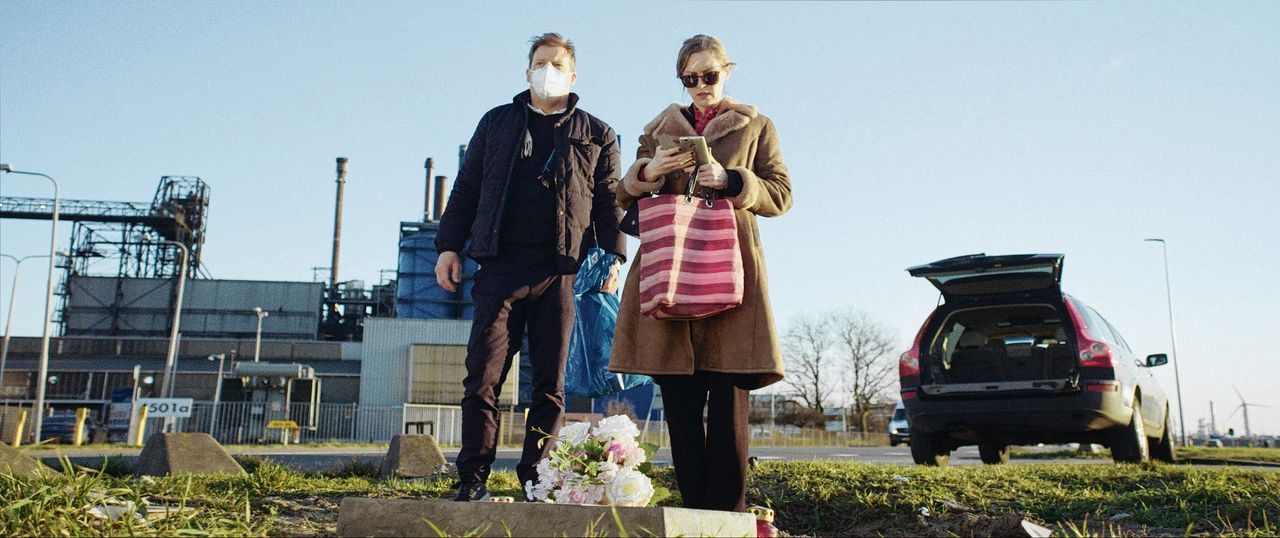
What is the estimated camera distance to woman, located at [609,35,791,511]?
2887mm

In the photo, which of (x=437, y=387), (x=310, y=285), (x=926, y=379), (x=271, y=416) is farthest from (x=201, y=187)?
(x=926, y=379)

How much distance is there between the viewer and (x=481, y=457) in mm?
3645

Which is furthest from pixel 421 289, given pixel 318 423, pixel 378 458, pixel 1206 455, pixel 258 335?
pixel 378 458

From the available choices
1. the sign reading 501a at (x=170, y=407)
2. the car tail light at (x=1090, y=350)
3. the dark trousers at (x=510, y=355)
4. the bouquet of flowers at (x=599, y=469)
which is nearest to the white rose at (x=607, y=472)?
the bouquet of flowers at (x=599, y=469)

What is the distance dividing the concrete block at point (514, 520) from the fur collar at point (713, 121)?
1.33 meters

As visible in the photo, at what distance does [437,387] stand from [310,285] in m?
17.0

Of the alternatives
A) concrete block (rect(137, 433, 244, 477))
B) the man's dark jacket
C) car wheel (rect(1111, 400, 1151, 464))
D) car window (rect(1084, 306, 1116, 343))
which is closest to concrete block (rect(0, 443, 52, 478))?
concrete block (rect(137, 433, 244, 477))

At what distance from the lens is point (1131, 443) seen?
7164 millimetres

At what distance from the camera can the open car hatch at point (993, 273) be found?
273 inches

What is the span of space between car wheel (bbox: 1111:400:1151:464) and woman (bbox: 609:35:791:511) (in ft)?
17.3

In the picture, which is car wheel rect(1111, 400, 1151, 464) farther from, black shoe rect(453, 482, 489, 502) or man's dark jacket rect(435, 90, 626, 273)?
black shoe rect(453, 482, 489, 502)

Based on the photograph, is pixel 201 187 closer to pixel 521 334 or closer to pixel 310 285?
pixel 310 285

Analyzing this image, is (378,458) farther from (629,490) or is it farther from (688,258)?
(629,490)

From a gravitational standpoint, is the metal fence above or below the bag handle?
below
